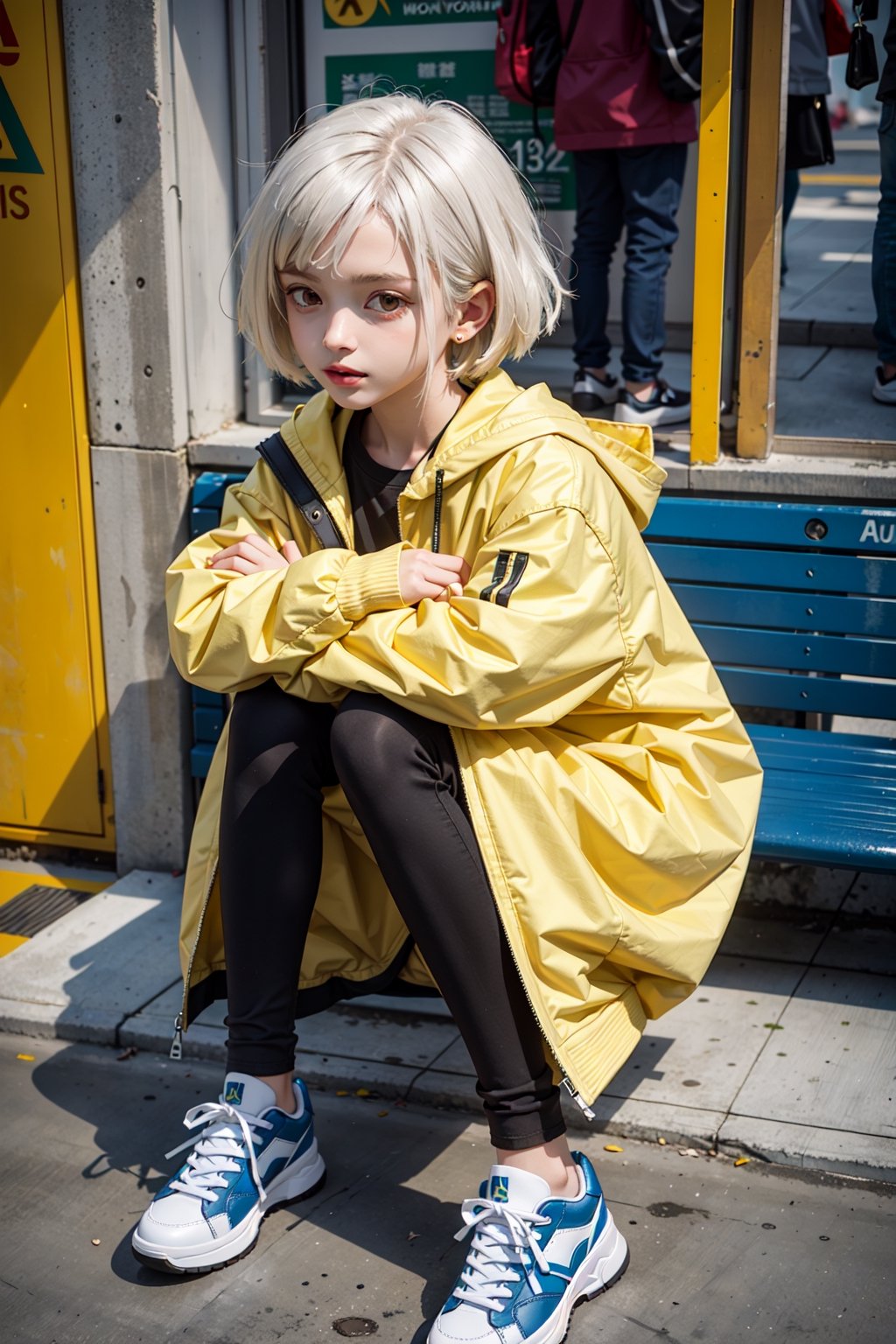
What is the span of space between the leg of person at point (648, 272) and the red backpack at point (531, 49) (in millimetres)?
331

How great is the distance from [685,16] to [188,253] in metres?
1.42

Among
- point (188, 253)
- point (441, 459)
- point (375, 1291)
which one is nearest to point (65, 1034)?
point (375, 1291)

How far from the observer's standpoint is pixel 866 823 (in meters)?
2.85

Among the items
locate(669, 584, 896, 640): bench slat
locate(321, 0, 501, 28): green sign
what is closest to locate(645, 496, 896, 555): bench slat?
locate(669, 584, 896, 640): bench slat

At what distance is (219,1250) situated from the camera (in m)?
2.35

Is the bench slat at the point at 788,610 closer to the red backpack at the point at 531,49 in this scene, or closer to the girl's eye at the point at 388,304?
the girl's eye at the point at 388,304

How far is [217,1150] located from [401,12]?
146 inches

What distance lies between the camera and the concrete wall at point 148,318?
11.0 feet

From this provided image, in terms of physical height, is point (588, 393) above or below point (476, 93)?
below

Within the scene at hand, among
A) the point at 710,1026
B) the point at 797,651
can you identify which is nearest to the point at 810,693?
the point at 797,651

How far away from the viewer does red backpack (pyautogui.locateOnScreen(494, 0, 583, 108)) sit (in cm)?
415

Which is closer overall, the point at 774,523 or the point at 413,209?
the point at 413,209

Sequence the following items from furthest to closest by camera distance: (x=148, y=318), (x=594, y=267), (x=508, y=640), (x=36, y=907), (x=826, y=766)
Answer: (x=594, y=267)
(x=36, y=907)
(x=148, y=318)
(x=826, y=766)
(x=508, y=640)

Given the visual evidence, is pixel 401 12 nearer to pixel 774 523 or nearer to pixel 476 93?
pixel 476 93
